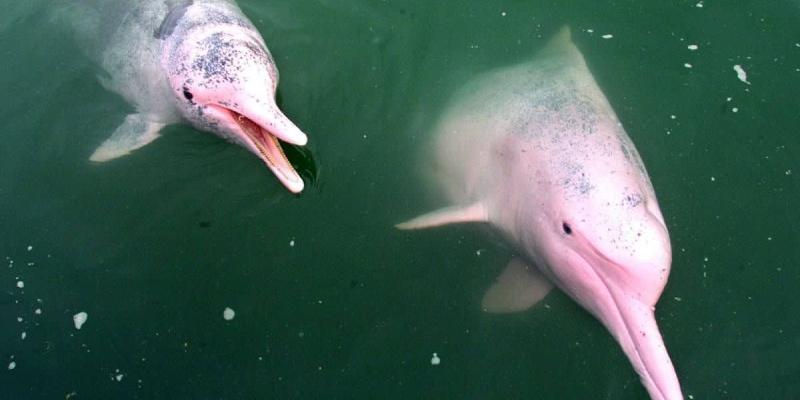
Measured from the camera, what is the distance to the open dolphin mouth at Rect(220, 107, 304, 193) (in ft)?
19.7

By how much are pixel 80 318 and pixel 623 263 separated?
5.05 metres

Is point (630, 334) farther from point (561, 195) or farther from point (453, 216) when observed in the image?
point (453, 216)

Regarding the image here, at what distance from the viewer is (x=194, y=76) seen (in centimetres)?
627

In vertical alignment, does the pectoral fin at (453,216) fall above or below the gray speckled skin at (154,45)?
below

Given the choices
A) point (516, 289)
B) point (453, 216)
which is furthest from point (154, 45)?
point (516, 289)

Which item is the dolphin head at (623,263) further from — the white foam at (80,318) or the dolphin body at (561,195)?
the white foam at (80,318)

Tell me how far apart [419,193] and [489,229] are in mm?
1070

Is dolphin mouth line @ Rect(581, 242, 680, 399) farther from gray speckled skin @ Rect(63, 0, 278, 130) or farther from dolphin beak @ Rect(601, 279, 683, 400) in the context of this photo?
gray speckled skin @ Rect(63, 0, 278, 130)

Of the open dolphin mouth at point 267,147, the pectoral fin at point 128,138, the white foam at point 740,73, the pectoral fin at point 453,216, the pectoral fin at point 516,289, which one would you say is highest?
the open dolphin mouth at point 267,147

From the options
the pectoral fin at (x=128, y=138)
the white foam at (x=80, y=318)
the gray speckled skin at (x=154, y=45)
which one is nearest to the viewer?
the white foam at (x=80, y=318)

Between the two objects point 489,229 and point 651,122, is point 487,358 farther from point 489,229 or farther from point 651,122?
point 651,122

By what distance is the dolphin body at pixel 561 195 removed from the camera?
472cm

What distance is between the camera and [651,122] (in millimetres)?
7375

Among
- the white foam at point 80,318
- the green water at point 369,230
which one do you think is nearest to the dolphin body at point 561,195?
the green water at point 369,230
